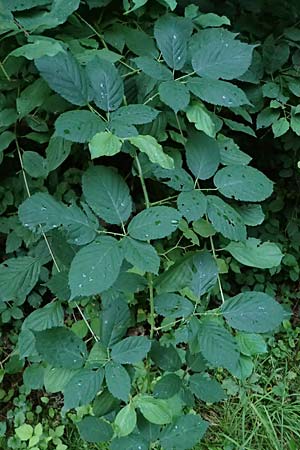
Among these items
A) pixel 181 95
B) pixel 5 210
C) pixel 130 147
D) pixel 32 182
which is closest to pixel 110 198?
pixel 130 147

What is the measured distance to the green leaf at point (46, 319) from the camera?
119 centimetres

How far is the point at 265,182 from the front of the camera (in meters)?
1.09

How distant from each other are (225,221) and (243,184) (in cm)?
9

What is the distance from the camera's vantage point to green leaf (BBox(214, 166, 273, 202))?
108cm

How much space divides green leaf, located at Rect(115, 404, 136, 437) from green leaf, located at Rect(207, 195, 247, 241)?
0.39 meters

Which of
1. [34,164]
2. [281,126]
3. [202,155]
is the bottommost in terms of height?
[281,126]

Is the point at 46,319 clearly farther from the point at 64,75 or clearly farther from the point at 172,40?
the point at 172,40

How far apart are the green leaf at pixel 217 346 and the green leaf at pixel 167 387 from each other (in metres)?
0.12

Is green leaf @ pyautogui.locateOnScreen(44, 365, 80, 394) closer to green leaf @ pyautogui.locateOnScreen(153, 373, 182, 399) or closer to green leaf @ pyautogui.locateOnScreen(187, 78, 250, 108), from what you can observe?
green leaf @ pyautogui.locateOnScreen(153, 373, 182, 399)

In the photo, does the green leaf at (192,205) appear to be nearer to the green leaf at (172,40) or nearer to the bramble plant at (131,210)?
the bramble plant at (131,210)

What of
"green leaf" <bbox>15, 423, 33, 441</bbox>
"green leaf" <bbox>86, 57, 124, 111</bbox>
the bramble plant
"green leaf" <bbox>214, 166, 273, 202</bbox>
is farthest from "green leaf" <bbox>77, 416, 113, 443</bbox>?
"green leaf" <bbox>15, 423, 33, 441</bbox>

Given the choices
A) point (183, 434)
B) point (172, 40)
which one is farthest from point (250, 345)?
point (172, 40)

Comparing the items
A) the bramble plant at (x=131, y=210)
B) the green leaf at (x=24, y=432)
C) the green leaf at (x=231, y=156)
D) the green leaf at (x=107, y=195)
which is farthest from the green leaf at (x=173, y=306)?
the green leaf at (x=24, y=432)

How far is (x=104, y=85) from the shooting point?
3.32ft
